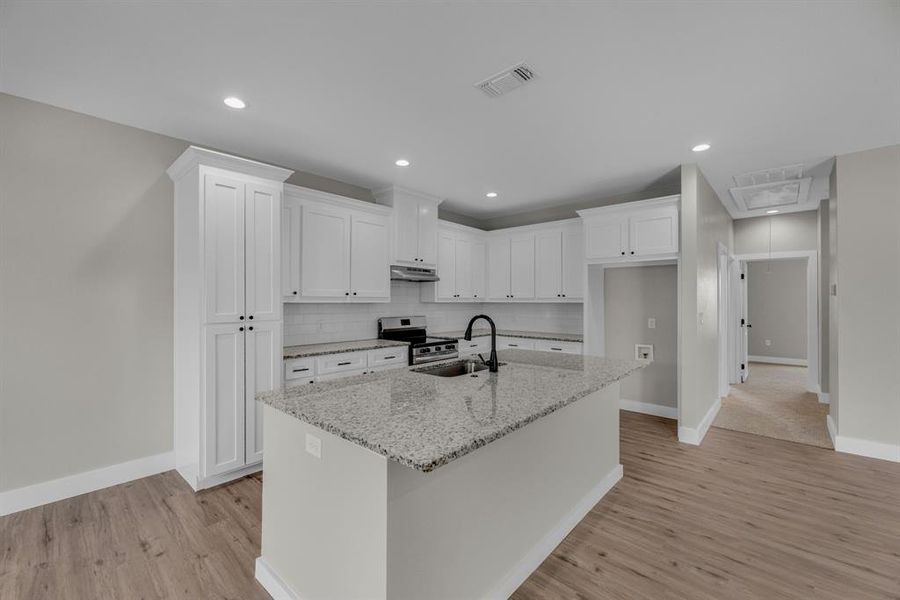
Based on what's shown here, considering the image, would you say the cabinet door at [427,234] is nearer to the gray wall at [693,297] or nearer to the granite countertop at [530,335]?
the granite countertop at [530,335]

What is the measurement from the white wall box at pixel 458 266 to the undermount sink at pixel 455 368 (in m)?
2.29

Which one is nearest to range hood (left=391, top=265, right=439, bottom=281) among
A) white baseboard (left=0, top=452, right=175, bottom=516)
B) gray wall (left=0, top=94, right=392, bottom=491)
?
gray wall (left=0, top=94, right=392, bottom=491)

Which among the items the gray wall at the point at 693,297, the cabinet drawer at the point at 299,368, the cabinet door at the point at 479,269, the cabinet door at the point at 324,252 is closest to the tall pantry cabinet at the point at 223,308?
the cabinet drawer at the point at 299,368

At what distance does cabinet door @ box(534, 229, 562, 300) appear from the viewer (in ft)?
16.2

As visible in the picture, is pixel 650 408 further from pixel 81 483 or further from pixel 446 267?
pixel 81 483

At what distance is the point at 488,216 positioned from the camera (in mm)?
5996

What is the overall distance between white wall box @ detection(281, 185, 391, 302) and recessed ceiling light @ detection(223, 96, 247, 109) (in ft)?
3.04

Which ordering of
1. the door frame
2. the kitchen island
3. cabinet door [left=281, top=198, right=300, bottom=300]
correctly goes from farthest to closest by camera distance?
the door frame < cabinet door [left=281, top=198, right=300, bottom=300] < the kitchen island

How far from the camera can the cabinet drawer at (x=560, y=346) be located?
466cm

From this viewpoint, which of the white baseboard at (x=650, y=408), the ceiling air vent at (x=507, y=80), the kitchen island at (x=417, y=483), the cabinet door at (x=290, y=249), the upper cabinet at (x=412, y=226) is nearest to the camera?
the kitchen island at (x=417, y=483)

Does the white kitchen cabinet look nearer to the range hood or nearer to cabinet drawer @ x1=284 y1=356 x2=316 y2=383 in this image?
cabinet drawer @ x1=284 y1=356 x2=316 y2=383

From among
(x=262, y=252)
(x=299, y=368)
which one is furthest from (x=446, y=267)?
(x=262, y=252)

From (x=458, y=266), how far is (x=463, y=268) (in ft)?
0.33

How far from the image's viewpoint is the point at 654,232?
3980mm
